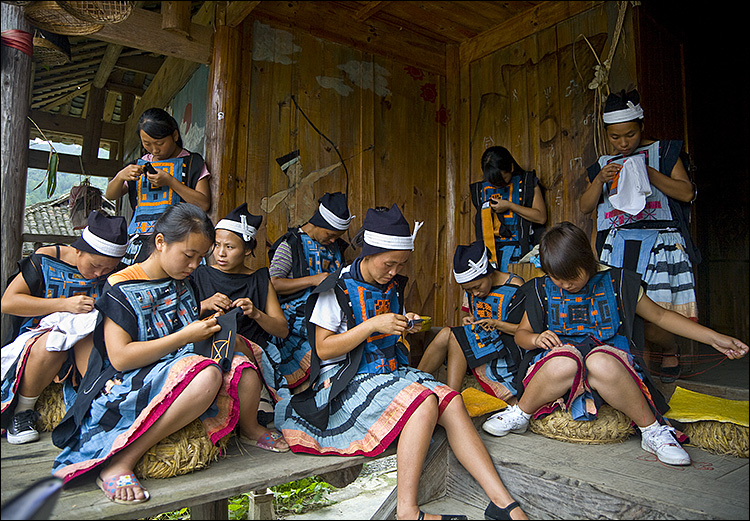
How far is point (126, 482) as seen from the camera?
6.60ft

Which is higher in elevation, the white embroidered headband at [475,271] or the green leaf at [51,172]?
the green leaf at [51,172]

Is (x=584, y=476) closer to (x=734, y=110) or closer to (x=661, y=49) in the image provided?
(x=661, y=49)

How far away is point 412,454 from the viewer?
2.32 m

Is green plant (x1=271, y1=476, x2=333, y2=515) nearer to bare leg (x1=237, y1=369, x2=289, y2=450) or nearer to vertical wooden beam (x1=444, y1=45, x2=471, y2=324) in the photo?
bare leg (x1=237, y1=369, x2=289, y2=450)

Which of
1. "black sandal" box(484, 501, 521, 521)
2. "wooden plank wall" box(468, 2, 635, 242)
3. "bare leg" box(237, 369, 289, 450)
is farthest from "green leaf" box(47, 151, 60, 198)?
"black sandal" box(484, 501, 521, 521)

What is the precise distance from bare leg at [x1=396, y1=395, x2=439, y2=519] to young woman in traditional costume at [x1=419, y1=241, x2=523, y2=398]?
1.21 m

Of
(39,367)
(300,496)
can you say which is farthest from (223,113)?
(300,496)

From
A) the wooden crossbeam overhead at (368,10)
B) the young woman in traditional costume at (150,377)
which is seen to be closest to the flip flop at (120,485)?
the young woman in traditional costume at (150,377)

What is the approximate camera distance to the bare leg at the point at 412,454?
2.21 m

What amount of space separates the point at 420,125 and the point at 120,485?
4423 millimetres

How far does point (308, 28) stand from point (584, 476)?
419cm

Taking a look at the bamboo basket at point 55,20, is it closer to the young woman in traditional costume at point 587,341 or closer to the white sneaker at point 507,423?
the young woman in traditional costume at point 587,341

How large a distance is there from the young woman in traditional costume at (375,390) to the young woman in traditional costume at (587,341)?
0.53 m

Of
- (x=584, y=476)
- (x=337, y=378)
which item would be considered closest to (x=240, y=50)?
(x=337, y=378)
